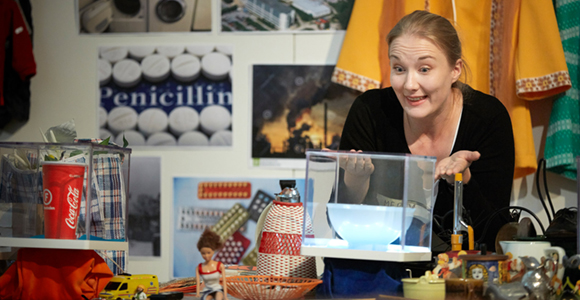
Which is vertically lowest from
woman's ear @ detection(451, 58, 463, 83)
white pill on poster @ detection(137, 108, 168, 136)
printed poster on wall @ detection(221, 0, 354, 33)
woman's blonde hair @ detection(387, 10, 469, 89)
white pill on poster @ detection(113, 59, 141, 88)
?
white pill on poster @ detection(137, 108, 168, 136)

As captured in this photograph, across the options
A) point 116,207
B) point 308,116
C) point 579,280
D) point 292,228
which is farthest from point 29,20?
point 579,280

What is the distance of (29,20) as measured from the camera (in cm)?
215

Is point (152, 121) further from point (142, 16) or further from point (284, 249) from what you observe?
point (284, 249)

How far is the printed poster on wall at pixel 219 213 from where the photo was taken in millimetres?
2072

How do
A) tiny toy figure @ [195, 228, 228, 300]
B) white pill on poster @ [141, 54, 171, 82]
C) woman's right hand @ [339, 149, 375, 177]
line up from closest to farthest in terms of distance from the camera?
tiny toy figure @ [195, 228, 228, 300] → woman's right hand @ [339, 149, 375, 177] → white pill on poster @ [141, 54, 171, 82]

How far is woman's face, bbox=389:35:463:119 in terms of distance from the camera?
1195mm

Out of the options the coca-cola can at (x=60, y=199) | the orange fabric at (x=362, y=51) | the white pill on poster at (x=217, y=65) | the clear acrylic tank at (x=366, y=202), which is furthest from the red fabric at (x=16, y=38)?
the clear acrylic tank at (x=366, y=202)

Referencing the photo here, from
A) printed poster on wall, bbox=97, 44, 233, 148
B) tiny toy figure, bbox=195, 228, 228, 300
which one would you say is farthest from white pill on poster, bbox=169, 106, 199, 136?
tiny toy figure, bbox=195, 228, 228, 300

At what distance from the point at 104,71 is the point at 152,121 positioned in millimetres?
289

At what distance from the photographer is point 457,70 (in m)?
1.35

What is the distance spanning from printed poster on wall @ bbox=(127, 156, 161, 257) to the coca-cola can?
134 cm

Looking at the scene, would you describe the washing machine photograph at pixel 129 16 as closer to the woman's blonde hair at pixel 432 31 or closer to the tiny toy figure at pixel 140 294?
the woman's blonde hair at pixel 432 31

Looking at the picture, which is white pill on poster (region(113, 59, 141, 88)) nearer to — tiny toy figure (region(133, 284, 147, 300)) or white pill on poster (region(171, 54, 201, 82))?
white pill on poster (region(171, 54, 201, 82))

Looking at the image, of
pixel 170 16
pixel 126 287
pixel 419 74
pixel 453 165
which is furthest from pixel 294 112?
pixel 126 287
